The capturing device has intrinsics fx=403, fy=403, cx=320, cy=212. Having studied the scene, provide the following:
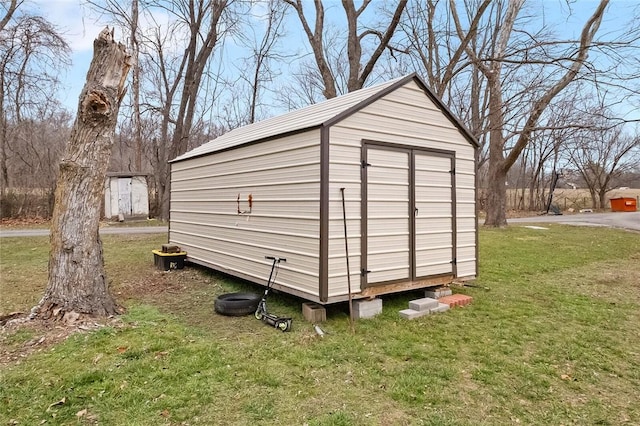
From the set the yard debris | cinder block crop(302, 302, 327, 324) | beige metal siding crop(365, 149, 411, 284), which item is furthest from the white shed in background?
the yard debris

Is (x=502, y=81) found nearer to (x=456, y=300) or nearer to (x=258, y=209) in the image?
(x=456, y=300)

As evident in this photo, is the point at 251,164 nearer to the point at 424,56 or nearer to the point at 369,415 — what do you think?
the point at 369,415

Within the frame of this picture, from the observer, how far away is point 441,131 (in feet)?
18.7

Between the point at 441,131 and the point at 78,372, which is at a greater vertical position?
the point at 441,131

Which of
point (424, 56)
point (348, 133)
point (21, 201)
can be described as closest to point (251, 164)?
point (348, 133)

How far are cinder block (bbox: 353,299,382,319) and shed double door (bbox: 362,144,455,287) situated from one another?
0.23 m

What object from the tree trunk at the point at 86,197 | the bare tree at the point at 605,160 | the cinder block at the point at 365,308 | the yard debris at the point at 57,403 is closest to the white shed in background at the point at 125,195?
the tree trunk at the point at 86,197

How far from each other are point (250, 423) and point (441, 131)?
454 centimetres

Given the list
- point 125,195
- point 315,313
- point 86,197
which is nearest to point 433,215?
point 315,313

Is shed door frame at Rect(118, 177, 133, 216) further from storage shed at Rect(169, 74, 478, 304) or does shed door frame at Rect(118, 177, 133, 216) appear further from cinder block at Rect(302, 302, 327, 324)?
cinder block at Rect(302, 302, 327, 324)

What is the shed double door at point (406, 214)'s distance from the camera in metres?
4.88

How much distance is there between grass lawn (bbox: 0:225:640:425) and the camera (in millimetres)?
2734

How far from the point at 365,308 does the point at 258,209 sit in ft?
6.72

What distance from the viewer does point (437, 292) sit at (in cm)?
564
